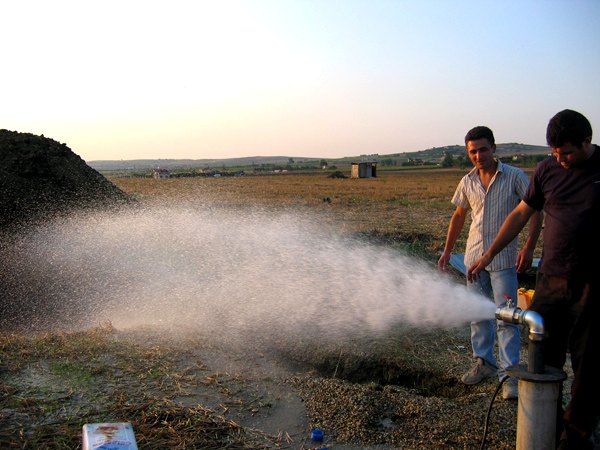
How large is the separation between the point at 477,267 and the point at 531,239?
44 centimetres

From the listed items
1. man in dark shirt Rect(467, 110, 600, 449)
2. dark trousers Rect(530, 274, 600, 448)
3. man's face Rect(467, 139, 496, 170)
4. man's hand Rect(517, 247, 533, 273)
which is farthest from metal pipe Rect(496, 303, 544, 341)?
man's face Rect(467, 139, 496, 170)

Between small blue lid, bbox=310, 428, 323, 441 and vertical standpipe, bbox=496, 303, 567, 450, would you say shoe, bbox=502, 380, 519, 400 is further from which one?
small blue lid, bbox=310, 428, 323, 441

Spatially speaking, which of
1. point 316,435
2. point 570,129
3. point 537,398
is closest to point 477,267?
point 570,129

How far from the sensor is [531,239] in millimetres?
4250

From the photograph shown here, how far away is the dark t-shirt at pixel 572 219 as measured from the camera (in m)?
3.41

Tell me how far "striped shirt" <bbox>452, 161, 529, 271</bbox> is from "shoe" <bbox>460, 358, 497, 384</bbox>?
0.83m

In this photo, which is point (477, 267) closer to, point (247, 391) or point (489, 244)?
point (489, 244)

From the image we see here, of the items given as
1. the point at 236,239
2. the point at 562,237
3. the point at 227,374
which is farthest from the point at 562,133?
the point at 236,239

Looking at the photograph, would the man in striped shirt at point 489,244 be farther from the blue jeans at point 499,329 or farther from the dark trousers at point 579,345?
the dark trousers at point 579,345

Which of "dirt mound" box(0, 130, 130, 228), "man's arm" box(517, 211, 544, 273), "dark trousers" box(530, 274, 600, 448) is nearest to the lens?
"dark trousers" box(530, 274, 600, 448)

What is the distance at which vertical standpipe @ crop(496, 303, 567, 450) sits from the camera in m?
3.02

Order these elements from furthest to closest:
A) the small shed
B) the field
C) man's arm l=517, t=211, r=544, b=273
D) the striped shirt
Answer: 1. the small shed
2. the striped shirt
3. man's arm l=517, t=211, r=544, b=273
4. the field

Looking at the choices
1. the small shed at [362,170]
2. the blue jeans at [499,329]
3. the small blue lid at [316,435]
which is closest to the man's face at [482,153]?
the blue jeans at [499,329]

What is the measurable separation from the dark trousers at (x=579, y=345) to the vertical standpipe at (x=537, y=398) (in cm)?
22
